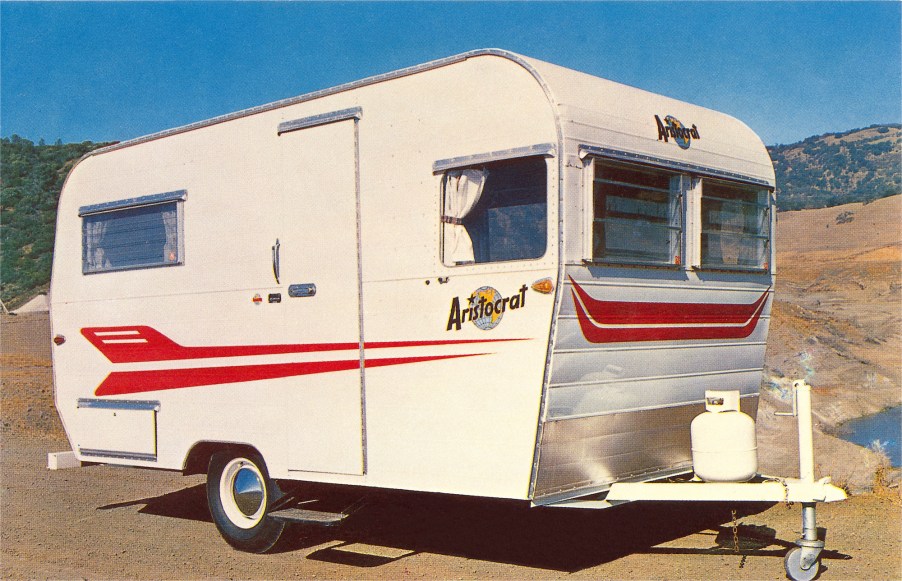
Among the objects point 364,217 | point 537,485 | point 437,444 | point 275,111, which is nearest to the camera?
point 537,485

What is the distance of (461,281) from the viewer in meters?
6.15

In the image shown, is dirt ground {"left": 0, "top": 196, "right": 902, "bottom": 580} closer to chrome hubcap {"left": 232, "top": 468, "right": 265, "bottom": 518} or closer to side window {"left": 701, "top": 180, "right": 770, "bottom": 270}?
chrome hubcap {"left": 232, "top": 468, "right": 265, "bottom": 518}

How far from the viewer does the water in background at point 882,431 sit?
1368 centimetres

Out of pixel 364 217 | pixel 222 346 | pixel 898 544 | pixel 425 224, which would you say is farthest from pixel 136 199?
pixel 898 544

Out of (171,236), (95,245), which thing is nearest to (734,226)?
(171,236)

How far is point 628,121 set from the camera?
6273mm

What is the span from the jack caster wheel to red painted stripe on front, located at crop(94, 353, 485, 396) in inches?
93.1

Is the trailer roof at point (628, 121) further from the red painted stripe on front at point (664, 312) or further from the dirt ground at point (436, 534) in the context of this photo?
the dirt ground at point (436, 534)

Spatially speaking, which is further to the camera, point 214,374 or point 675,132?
point 214,374

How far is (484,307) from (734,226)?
7.46 feet

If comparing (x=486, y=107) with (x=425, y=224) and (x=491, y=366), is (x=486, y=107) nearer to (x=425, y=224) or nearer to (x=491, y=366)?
(x=425, y=224)

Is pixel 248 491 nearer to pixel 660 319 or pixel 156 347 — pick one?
pixel 156 347

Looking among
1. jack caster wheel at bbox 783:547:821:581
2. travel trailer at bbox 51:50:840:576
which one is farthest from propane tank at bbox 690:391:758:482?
jack caster wheel at bbox 783:547:821:581

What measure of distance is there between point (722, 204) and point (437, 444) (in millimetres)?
2733
